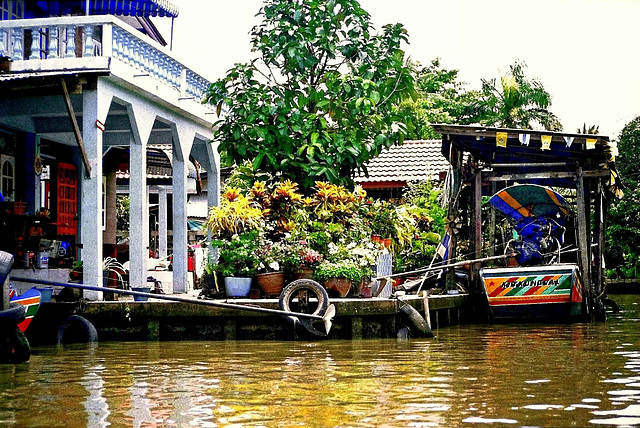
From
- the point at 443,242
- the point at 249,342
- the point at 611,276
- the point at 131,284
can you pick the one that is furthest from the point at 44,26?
the point at 611,276

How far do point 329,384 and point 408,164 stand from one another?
18.0 m

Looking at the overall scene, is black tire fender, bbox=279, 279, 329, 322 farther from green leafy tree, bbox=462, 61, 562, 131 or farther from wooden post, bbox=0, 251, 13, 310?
green leafy tree, bbox=462, 61, 562, 131

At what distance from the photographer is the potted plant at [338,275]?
14.1 metres

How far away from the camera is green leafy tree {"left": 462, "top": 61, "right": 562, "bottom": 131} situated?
37.7m

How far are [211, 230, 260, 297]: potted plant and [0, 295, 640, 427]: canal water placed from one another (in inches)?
47.7

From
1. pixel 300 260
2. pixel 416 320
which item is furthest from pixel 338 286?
pixel 416 320

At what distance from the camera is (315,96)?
1698 centimetres

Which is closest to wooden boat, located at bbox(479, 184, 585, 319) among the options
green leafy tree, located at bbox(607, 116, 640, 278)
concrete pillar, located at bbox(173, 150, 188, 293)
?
concrete pillar, located at bbox(173, 150, 188, 293)

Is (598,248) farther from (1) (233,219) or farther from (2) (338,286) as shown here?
(1) (233,219)

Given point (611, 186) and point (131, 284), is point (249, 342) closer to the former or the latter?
point (131, 284)

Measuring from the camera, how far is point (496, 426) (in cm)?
652

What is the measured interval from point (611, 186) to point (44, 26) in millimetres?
12163

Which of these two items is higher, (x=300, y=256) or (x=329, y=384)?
(x=300, y=256)

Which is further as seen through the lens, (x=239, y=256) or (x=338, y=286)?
(x=239, y=256)
